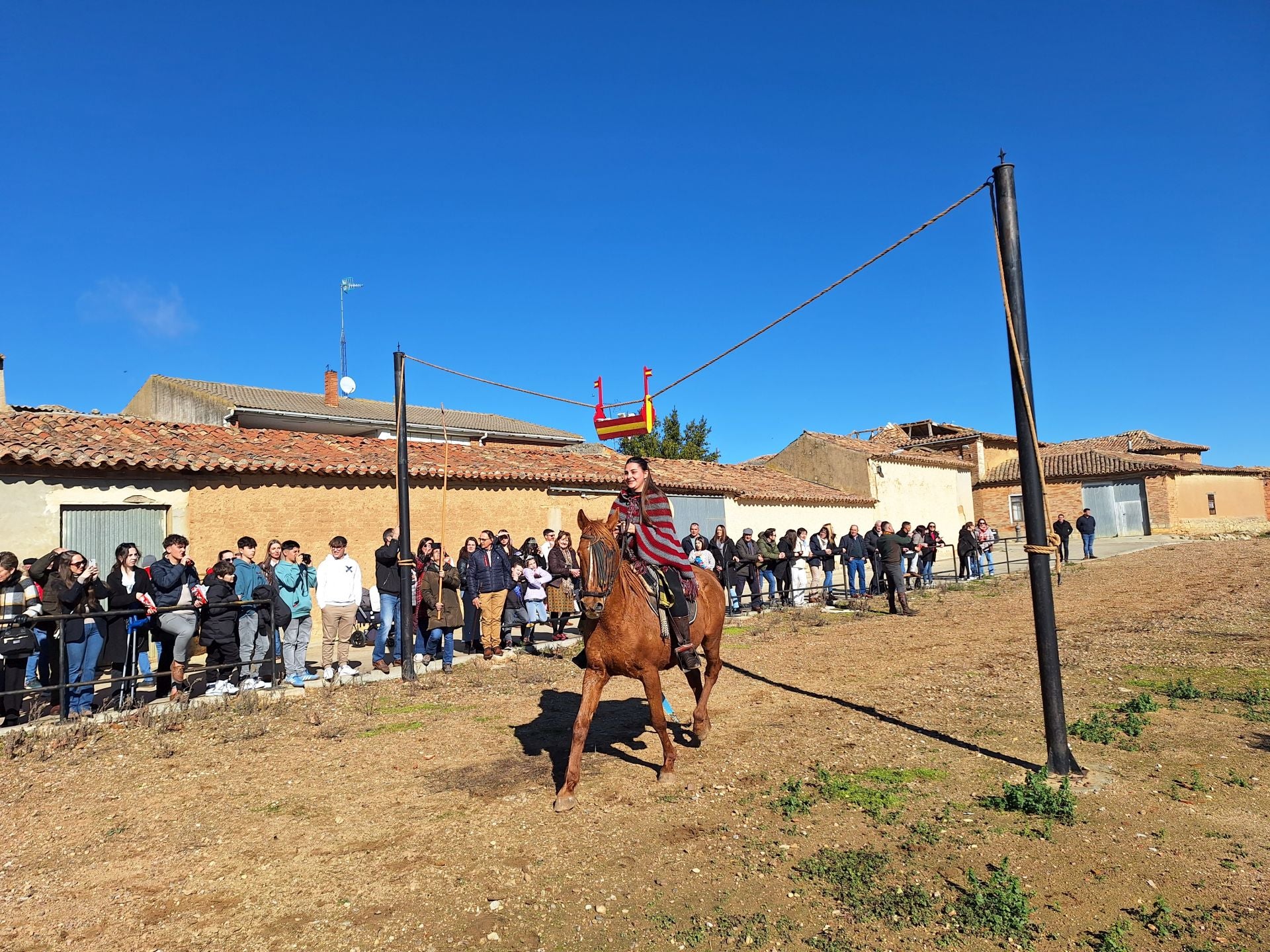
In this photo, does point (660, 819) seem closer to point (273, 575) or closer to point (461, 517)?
point (273, 575)

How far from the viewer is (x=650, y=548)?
20.3 feet

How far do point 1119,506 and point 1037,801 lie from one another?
128 feet

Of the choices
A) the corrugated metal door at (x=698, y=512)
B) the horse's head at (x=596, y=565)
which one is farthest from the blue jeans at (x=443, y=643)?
the corrugated metal door at (x=698, y=512)

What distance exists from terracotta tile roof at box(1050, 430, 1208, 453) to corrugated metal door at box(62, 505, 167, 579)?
1853 inches

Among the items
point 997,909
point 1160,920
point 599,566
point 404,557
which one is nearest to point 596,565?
point 599,566

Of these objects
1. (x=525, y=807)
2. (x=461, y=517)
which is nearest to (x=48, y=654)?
(x=525, y=807)

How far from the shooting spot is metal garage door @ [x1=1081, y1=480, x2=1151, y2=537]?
36781 millimetres

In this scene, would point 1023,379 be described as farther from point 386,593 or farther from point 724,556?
point 724,556

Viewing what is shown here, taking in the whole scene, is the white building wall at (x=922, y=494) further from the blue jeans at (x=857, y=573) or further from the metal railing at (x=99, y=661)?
the metal railing at (x=99, y=661)

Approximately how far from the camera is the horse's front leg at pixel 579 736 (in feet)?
17.7

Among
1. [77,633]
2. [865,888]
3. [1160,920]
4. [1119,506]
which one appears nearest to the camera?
[1160,920]

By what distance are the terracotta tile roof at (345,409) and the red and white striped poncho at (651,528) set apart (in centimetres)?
1933

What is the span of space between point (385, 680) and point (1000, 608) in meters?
12.0

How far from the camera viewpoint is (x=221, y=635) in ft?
30.1
